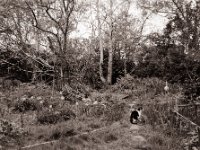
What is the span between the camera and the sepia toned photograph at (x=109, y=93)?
8.36m

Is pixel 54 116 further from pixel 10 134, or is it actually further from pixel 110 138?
pixel 110 138

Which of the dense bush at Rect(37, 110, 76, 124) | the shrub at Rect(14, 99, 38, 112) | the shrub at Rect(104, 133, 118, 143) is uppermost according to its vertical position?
the shrub at Rect(14, 99, 38, 112)

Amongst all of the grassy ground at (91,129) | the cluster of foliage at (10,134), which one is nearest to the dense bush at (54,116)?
the grassy ground at (91,129)

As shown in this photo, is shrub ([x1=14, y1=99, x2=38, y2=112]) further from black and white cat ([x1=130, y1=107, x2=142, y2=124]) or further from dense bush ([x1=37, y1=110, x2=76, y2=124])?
black and white cat ([x1=130, y1=107, x2=142, y2=124])

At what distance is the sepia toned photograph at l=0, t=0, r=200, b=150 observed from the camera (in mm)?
8359

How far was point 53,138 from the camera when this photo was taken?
8.40 m

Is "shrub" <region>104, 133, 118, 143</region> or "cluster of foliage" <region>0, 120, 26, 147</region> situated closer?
"cluster of foliage" <region>0, 120, 26, 147</region>

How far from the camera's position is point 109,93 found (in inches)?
664

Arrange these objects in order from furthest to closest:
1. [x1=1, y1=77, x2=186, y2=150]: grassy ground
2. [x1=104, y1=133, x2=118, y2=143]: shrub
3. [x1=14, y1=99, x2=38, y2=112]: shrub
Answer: [x1=14, y1=99, x2=38, y2=112]: shrub
[x1=104, y1=133, x2=118, y2=143]: shrub
[x1=1, y1=77, x2=186, y2=150]: grassy ground

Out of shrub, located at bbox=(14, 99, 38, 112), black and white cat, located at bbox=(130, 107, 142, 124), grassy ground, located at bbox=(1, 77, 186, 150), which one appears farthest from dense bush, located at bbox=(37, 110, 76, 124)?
black and white cat, located at bbox=(130, 107, 142, 124)

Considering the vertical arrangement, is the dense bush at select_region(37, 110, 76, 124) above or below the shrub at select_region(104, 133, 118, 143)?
above

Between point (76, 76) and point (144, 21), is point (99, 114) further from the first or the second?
point (144, 21)

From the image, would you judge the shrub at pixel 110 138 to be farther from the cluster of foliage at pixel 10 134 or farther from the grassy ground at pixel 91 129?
the cluster of foliage at pixel 10 134

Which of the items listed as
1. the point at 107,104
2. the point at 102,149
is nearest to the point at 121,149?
the point at 102,149
